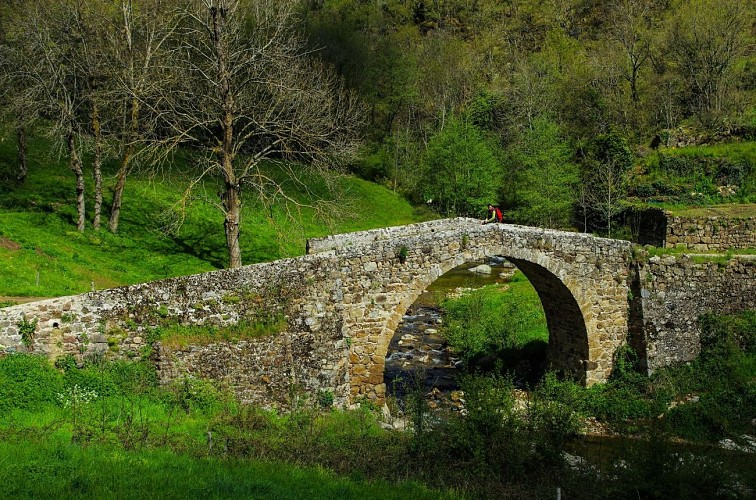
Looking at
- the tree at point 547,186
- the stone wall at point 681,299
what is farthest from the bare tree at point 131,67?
the tree at point 547,186

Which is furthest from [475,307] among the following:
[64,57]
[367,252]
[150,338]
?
[64,57]

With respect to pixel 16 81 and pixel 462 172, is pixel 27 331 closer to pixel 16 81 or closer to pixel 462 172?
pixel 16 81

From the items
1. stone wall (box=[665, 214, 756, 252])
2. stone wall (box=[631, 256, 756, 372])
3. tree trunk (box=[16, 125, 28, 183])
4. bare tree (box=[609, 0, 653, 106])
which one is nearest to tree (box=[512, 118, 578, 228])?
bare tree (box=[609, 0, 653, 106])

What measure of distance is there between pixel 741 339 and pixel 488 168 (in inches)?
1059

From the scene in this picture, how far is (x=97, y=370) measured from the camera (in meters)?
12.0

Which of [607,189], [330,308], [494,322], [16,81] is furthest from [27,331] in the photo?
[607,189]

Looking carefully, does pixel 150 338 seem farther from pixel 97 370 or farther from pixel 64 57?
pixel 64 57

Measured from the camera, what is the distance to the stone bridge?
1228cm

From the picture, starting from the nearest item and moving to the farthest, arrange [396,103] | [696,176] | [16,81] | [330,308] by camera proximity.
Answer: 1. [330,308]
2. [16,81]
3. [696,176]
4. [396,103]

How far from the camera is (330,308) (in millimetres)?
14469

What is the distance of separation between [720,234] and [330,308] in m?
15.4

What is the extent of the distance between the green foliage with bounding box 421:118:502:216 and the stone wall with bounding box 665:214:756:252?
768 inches

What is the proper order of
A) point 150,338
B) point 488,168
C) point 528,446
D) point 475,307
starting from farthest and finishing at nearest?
point 488,168
point 475,307
point 150,338
point 528,446

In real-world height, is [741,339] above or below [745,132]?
below
